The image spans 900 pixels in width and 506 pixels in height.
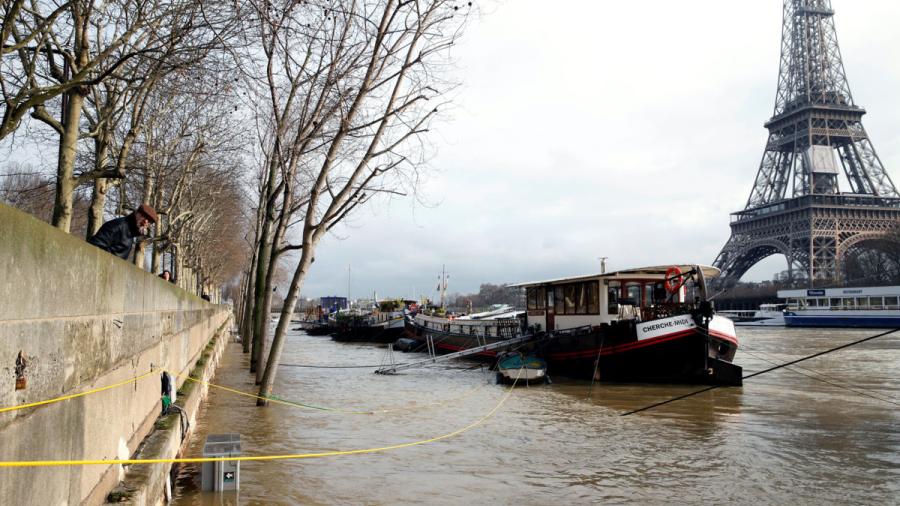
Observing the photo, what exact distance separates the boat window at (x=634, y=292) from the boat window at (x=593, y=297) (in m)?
1.22

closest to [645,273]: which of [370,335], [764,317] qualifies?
[370,335]

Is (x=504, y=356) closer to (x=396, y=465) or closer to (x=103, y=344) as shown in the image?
(x=396, y=465)

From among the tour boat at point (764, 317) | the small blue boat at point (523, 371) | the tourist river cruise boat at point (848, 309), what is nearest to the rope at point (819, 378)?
the small blue boat at point (523, 371)

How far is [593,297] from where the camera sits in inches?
1010

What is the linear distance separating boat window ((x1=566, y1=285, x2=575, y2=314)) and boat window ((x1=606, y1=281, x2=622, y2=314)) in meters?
1.66

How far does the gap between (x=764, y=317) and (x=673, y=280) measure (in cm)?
7865

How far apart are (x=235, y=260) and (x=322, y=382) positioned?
159 feet

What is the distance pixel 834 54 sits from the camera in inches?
4825

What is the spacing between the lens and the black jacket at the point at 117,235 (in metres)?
7.84

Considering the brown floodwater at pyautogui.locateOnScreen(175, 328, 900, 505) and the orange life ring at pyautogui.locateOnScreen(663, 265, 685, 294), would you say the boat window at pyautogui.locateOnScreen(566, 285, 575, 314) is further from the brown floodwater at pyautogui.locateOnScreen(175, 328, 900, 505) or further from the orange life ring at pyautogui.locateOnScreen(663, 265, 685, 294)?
the brown floodwater at pyautogui.locateOnScreen(175, 328, 900, 505)

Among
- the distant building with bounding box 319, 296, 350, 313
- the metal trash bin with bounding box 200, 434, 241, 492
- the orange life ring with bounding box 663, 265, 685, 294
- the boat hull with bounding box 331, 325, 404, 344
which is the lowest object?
the boat hull with bounding box 331, 325, 404, 344

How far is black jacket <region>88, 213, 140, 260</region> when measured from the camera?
7836mm

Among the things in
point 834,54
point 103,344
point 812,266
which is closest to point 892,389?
point 103,344

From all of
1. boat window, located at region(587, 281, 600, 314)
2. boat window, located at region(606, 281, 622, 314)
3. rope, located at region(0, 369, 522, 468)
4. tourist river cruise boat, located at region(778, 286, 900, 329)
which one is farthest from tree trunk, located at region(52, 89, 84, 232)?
tourist river cruise boat, located at region(778, 286, 900, 329)
